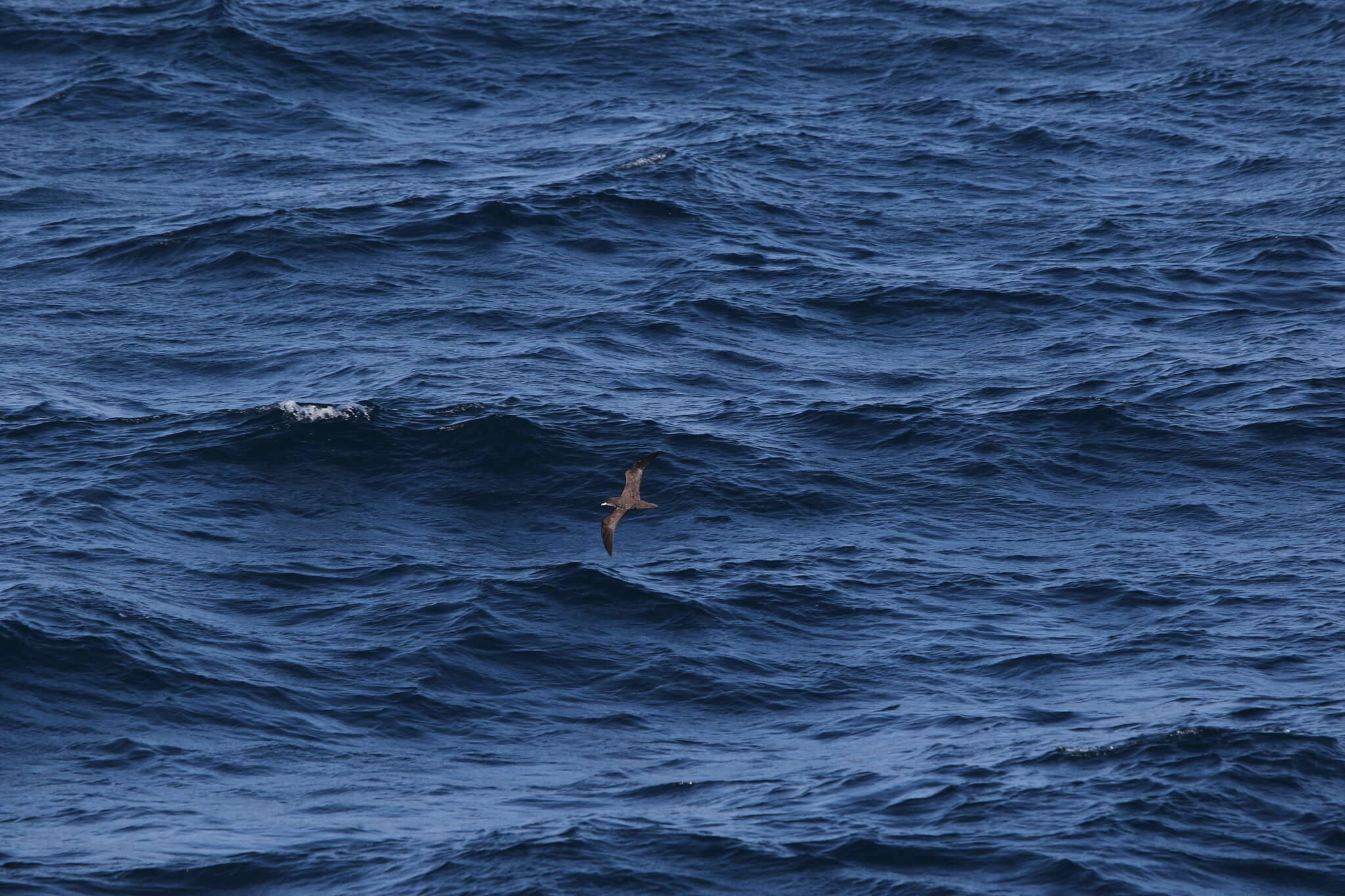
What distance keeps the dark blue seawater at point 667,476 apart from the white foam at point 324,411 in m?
0.25

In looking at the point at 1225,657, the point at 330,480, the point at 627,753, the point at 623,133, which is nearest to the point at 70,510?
the point at 330,480

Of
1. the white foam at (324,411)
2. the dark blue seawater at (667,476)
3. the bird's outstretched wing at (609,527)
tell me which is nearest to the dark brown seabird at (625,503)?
the bird's outstretched wing at (609,527)

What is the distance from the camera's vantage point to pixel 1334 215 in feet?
156

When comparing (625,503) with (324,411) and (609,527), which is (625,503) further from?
(324,411)

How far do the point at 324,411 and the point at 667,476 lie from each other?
717cm

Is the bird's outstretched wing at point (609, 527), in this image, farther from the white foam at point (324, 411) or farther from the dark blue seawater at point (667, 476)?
the white foam at point (324, 411)

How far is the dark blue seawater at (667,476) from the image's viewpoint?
2530cm

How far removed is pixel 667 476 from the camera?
35.1 m

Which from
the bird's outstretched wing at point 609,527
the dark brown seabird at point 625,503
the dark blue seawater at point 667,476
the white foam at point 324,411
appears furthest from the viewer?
Result: the white foam at point 324,411

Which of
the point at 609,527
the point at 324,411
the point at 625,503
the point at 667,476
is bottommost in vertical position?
the point at 667,476

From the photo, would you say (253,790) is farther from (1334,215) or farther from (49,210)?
(1334,215)

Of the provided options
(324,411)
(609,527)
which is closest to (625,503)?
(609,527)

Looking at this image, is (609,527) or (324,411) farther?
(324,411)

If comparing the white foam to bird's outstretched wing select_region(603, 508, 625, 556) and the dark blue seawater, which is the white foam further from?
bird's outstretched wing select_region(603, 508, 625, 556)
